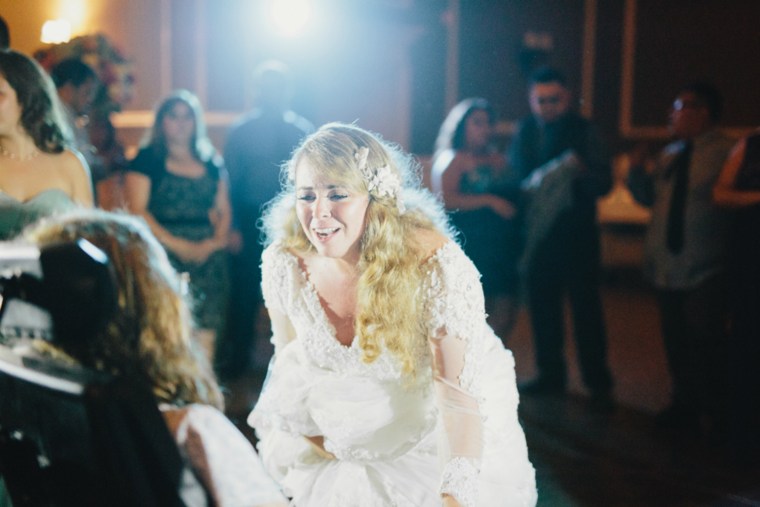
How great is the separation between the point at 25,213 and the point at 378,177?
1356mm

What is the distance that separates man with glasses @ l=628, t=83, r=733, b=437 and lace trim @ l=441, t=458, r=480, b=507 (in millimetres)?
2772

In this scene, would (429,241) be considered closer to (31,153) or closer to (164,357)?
(164,357)

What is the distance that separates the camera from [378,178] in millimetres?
2588

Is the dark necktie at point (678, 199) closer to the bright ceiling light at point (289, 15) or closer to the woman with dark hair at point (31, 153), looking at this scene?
the woman with dark hair at point (31, 153)

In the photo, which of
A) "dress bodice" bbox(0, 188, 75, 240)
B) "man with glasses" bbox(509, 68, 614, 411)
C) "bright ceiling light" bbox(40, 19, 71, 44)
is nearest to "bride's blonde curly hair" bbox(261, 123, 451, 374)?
"dress bodice" bbox(0, 188, 75, 240)

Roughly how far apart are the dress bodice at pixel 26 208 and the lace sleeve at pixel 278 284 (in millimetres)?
811

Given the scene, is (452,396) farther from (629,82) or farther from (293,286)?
(629,82)

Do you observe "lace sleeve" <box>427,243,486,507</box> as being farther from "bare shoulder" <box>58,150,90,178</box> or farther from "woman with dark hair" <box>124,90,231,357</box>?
"woman with dark hair" <box>124,90,231,357</box>

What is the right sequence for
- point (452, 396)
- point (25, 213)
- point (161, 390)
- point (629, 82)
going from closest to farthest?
1. point (161, 390)
2. point (452, 396)
3. point (25, 213)
4. point (629, 82)

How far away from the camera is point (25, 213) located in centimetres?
336

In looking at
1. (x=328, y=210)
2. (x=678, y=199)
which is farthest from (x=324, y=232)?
(x=678, y=199)

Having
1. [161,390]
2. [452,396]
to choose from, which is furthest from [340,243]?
[161,390]

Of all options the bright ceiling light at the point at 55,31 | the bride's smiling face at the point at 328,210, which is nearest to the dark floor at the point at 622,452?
the bride's smiling face at the point at 328,210

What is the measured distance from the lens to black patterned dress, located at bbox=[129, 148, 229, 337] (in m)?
5.23
